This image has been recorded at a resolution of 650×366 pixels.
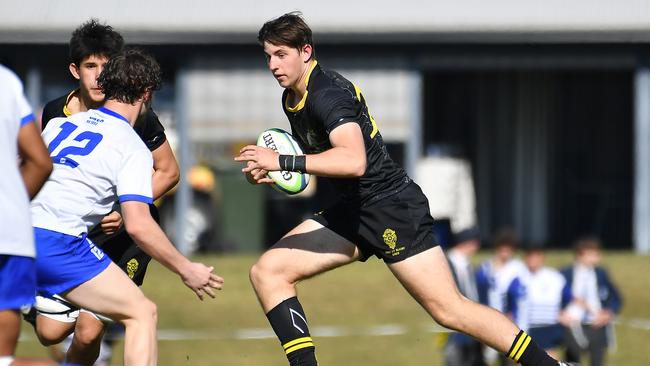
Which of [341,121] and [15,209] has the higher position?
[15,209]

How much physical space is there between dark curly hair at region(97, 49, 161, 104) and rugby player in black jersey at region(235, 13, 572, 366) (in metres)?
0.69

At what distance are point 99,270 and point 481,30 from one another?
13.4 m

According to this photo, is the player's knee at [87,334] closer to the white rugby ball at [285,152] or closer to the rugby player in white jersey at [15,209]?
the white rugby ball at [285,152]

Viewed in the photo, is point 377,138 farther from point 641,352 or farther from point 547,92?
point 547,92

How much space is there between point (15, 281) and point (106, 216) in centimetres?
168

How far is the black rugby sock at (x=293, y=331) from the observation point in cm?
687

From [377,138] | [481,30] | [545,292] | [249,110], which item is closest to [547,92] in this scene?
[481,30]

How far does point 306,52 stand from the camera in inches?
265

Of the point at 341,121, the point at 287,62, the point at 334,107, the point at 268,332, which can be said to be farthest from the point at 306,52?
the point at 268,332

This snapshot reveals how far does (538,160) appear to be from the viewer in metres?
22.2


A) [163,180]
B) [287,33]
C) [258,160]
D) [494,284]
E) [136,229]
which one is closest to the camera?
[136,229]

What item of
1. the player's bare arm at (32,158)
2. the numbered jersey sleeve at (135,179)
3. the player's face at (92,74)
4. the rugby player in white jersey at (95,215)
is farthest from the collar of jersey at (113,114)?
the player's bare arm at (32,158)

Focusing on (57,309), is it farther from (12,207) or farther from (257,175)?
(12,207)

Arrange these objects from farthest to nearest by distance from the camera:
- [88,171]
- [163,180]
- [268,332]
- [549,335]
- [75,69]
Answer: [268,332] → [549,335] → [163,180] → [75,69] → [88,171]
